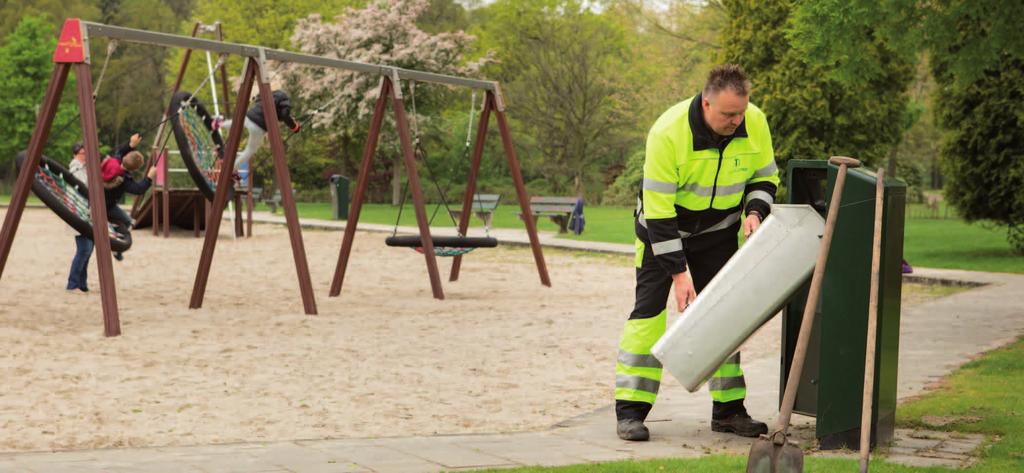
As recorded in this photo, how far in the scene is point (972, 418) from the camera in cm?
662

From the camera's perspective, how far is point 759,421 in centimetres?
638

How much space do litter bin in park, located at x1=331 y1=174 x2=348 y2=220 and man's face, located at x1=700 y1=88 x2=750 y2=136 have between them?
27787 mm

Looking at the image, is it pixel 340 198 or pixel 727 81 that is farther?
pixel 340 198

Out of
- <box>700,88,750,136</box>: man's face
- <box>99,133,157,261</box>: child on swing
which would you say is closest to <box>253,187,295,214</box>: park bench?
Answer: <box>99,133,157,261</box>: child on swing

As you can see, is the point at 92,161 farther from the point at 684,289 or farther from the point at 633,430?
the point at 684,289

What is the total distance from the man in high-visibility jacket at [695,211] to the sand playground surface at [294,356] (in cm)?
91

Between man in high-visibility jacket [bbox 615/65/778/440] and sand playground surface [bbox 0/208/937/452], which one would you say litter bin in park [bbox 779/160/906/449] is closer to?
man in high-visibility jacket [bbox 615/65/778/440]

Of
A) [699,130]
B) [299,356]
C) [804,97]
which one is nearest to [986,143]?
[804,97]

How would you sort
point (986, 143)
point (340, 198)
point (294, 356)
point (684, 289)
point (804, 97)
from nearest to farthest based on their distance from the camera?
point (684, 289), point (294, 356), point (986, 143), point (804, 97), point (340, 198)

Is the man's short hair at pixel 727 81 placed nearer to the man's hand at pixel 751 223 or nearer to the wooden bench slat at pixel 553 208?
the man's hand at pixel 751 223

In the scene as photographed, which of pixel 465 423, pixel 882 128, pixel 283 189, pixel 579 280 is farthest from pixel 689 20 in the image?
pixel 465 423

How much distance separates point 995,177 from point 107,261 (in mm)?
14035

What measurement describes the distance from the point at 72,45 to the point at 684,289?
6.83 meters

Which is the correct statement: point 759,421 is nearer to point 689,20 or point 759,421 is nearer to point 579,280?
point 579,280
